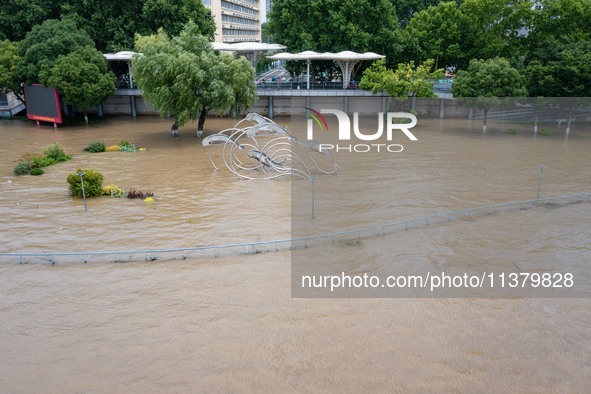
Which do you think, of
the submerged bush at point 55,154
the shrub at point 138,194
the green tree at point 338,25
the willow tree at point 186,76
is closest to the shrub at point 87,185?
the shrub at point 138,194

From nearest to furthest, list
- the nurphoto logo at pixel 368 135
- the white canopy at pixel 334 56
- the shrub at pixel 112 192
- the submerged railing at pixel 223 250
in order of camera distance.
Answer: the submerged railing at pixel 223 250, the shrub at pixel 112 192, the nurphoto logo at pixel 368 135, the white canopy at pixel 334 56

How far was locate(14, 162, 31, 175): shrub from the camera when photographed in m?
25.8

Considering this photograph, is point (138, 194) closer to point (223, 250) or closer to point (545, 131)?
point (223, 250)

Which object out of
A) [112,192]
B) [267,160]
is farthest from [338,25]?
[112,192]

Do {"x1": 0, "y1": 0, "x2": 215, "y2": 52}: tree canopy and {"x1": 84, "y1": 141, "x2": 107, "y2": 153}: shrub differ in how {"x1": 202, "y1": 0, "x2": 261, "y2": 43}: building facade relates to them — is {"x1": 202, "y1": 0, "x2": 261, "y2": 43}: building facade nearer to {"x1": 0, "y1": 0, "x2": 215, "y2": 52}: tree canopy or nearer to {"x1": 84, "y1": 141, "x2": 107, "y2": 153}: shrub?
{"x1": 0, "y1": 0, "x2": 215, "y2": 52}: tree canopy

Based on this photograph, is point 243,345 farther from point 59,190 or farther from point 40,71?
point 40,71

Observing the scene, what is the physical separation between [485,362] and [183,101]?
2674cm

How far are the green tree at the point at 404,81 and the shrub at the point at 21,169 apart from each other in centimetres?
2741

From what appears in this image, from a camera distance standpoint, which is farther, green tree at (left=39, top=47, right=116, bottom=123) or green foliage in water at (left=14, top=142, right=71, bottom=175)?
green tree at (left=39, top=47, right=116, bottom=123)

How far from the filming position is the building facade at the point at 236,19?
73.5m

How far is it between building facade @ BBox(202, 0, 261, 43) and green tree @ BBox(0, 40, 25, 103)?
30.2 m

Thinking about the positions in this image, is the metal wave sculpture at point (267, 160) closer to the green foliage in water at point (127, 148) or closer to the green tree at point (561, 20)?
the green foliage in water at point (127, 148)

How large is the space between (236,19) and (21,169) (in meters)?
67.5

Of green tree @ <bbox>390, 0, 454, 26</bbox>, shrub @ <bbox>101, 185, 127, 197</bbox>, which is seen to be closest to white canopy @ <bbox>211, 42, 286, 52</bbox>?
green tree @ <bbox>390, 0, 454, 26</bbox>
